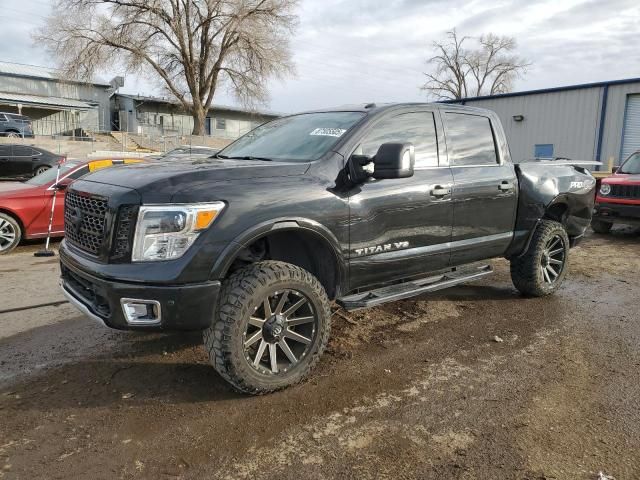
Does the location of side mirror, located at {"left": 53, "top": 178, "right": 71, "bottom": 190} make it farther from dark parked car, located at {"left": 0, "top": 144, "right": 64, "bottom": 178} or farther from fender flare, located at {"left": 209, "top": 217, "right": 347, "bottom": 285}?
dark parked car, located at {"left": 0, "top": 144, "right": 64, "bottom": 178}

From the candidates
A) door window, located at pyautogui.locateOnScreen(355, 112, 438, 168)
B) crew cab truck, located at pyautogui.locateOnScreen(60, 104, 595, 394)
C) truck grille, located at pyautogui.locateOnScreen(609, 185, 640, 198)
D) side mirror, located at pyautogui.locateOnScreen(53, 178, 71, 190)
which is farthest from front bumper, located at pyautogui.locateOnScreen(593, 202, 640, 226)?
side mirror, located at pyautogui.locateOnScreen(53, 178, 71, 190)

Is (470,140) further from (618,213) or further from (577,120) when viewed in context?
(577,120)

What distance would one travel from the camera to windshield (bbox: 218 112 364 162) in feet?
12.3

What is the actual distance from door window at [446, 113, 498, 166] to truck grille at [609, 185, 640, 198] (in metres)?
5.93

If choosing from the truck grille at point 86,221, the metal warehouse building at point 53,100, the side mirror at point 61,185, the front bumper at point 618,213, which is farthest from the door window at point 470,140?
the metal warehouse building at point 53,100

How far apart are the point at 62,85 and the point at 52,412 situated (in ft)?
156

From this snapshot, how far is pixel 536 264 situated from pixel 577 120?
17615 mm

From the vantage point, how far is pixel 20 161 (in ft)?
56.6

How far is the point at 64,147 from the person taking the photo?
28.0 metres

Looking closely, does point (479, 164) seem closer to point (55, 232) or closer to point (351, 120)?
point (351, 120)

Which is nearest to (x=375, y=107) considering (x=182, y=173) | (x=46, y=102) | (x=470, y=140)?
(x=470, y=140)

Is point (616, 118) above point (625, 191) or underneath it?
above

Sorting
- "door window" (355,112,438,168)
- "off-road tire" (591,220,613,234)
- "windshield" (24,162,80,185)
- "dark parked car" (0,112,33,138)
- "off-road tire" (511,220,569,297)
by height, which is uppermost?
"dark parked car" (0,112,33,138)

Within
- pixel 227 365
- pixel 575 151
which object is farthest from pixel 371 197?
pixel 575 151
